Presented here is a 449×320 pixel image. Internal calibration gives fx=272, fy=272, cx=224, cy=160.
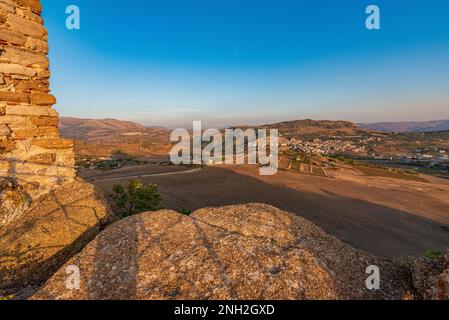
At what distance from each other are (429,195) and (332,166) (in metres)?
28.3

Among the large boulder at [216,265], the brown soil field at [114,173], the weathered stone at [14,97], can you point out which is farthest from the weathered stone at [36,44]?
the brown soil field at [114,173]

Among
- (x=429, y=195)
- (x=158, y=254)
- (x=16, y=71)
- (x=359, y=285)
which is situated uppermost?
(x=16, y=71)

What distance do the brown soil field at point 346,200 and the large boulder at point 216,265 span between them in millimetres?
17401

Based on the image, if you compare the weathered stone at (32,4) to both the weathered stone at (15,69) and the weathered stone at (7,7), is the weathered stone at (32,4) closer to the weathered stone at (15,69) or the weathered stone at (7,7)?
the weathered stone at (7,7)

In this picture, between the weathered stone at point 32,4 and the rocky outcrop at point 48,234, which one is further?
the weathered stone at point 32,4

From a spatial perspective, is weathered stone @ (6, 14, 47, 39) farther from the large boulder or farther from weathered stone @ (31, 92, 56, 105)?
the large boulder

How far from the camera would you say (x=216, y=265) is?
6715mm

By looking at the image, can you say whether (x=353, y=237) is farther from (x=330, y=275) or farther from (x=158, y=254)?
(x=158, y=254)

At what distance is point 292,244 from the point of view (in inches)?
320

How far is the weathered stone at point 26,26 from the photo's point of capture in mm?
9898

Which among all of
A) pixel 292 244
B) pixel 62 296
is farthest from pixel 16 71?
pixel 292 244

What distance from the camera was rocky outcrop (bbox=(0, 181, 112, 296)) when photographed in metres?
7.57

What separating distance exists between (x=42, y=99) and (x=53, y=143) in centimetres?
178

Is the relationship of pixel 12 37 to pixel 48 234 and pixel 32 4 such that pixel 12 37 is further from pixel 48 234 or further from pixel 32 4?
pixel 48 234
